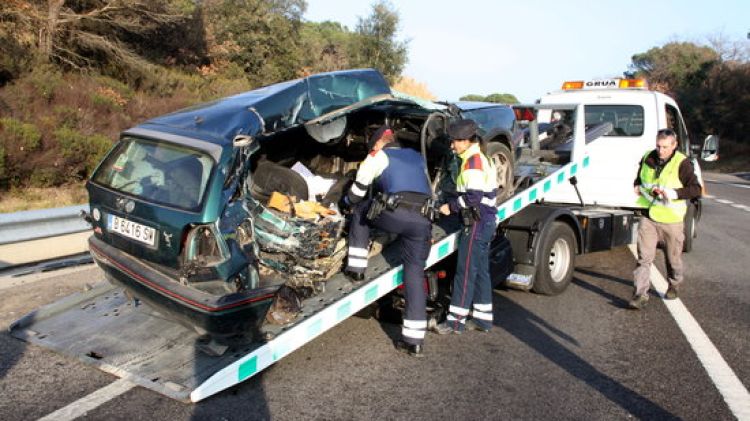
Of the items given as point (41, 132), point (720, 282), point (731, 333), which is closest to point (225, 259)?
point (731, 333)

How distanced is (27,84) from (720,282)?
12773 millimetres

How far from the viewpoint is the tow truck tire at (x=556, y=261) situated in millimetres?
6336

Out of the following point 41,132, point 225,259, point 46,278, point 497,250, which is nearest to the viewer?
point 225,259

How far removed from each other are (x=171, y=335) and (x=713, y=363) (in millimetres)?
4109

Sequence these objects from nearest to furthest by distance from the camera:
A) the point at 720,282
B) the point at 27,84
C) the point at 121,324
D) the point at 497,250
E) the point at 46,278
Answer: the point at 121,324 → the point at 497,250 → the point at 46,278 → the point at 720,282 → the point at 27,84

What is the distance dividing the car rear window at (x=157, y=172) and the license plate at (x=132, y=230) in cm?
20

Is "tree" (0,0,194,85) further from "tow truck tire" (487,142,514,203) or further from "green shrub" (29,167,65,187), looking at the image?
"tow truck tire" (487,142,514,203)

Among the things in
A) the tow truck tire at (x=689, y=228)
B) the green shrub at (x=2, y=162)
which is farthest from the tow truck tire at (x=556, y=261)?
the green shrub at (x=2, y=162)

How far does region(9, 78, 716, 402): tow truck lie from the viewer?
4047 mm

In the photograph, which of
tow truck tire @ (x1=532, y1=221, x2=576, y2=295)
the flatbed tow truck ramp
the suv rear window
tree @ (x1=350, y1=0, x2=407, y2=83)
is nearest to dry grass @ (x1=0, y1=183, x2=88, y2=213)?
the flatbed tow truck ramp

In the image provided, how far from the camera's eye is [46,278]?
21.3 feet

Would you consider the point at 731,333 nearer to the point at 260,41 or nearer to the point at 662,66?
the point at 260,41

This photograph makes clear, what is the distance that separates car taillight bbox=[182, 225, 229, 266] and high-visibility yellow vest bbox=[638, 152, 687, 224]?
4.41 meters

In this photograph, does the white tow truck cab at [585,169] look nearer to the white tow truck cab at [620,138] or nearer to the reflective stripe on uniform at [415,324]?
the white tow truck cab at [620,138]
